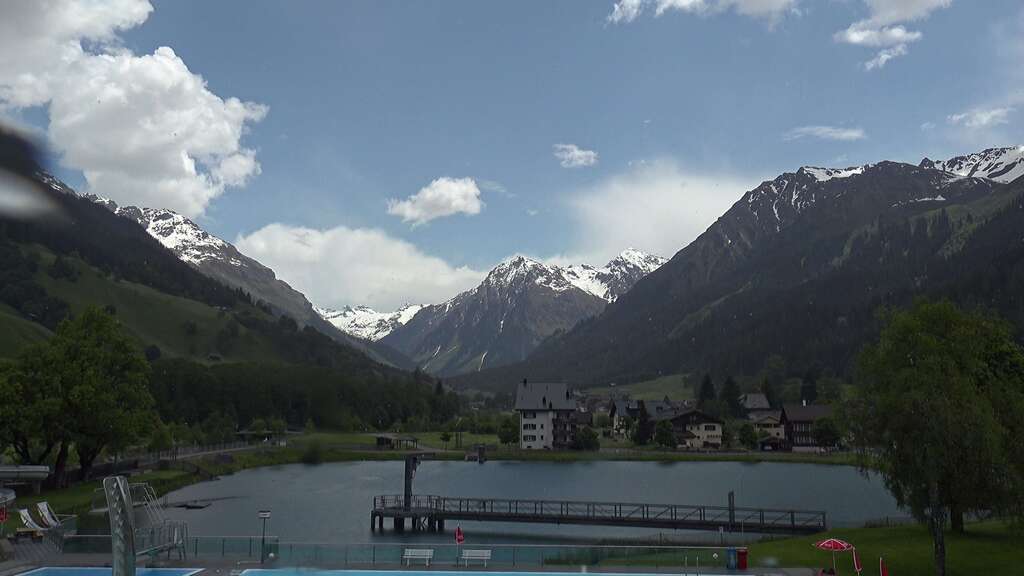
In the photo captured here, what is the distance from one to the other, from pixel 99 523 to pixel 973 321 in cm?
5019

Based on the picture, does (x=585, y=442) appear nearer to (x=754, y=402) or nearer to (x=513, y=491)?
(x=513, y=491)

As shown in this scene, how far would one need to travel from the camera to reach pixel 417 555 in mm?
37688

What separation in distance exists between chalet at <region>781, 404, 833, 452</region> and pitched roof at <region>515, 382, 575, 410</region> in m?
42.1

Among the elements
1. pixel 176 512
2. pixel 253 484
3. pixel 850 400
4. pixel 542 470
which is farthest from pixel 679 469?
pixel 850 400

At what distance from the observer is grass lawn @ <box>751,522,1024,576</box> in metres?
35.7

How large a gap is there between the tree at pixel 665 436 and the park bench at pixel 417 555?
10555 cm

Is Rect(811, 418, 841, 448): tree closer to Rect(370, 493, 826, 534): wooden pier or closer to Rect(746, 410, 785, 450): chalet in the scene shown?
Rect(746, 410, 785, 450): chalet

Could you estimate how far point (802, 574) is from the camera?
112ft

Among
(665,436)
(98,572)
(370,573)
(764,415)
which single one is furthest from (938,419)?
(764,415)

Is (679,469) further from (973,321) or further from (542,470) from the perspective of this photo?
(973,321)

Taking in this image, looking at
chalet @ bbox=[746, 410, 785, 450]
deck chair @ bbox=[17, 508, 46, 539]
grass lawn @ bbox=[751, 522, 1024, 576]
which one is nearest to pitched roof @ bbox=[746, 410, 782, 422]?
chalet @ bbox=[746, 410, 785, 450]

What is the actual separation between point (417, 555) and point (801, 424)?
434 ft

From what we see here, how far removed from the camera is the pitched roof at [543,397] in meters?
147

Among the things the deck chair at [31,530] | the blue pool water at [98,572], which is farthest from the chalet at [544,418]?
the blue pool water at [98,572]
